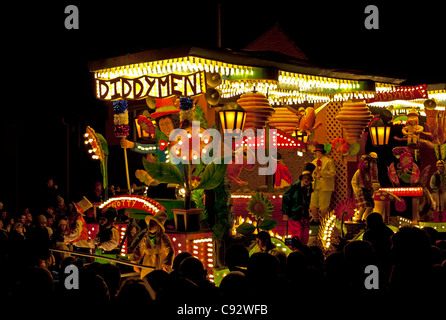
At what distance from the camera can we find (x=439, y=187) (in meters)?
16.7

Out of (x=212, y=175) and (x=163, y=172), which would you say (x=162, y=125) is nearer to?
(x=163, y=172)

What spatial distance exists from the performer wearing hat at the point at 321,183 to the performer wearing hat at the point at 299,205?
3.69 meters

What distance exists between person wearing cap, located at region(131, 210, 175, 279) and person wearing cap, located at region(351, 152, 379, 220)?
6.01m

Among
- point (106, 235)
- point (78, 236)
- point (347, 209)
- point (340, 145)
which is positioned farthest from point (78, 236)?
point (340, 145)

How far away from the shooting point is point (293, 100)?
15.1 meters

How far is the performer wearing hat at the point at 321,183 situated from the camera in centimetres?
1566

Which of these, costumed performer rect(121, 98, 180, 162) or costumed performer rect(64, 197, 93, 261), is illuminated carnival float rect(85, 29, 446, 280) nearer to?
costumed performer rect(121, 98, 180, 162)

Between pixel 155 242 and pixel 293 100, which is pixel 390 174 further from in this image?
pixel 155 242

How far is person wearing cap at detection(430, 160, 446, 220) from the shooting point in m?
16.4

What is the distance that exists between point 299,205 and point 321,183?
4.50m

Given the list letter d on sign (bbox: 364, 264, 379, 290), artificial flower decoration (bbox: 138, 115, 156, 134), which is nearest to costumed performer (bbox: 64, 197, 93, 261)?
artificial flower decoration (bbox: 138, 115, 156, 134)

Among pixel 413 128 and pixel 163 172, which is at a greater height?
pixel 413 128
